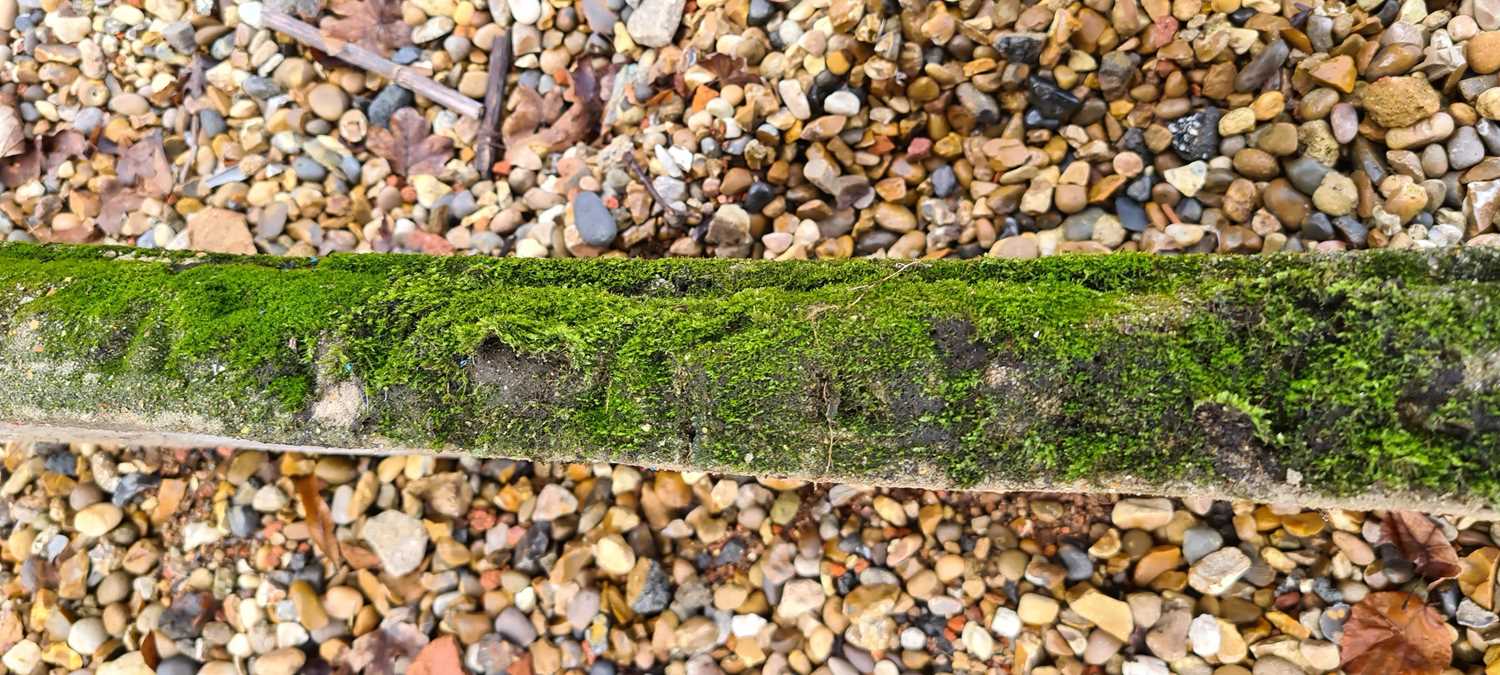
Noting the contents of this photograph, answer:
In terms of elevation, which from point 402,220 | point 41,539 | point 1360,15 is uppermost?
point 1360,15

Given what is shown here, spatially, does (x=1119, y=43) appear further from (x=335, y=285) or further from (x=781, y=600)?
(x=335, y=285)

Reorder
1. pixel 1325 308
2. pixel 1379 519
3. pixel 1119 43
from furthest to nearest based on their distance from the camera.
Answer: pixel 1119 43, pixel 1379 519, pixel 1325 308

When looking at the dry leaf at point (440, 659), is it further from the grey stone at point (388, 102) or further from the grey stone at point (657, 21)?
the grey stone at point (657, 21)

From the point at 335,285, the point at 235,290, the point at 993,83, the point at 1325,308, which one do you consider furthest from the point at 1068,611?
the point at 235,290

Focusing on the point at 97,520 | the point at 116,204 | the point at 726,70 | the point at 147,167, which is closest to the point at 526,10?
the point at 726,70

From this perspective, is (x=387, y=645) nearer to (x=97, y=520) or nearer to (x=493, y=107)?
(x=97, y=520)

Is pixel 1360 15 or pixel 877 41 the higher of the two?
pixel 1360 15

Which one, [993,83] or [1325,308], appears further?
[993,83]
